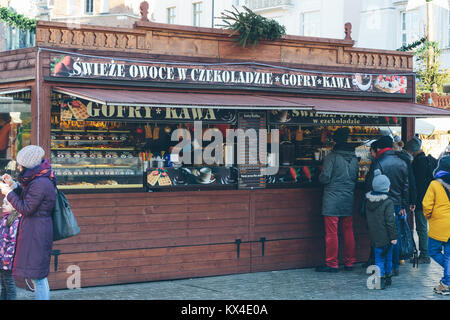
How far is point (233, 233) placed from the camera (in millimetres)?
9805

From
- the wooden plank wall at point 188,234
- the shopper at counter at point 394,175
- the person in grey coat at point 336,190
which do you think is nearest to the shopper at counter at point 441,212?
the shopper at counter at point 394,175

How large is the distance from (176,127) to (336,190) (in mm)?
2464

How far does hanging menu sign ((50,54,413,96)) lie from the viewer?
28.6 ft

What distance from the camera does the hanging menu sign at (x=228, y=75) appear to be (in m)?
8.70

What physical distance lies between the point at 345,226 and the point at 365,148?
6.10ft

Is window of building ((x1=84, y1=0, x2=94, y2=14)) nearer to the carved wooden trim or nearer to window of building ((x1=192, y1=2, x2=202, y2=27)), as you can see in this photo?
window of building ((x1=192, y1=2, x2=202, y2=27))

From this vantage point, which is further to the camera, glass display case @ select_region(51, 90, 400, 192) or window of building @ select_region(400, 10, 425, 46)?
window of building @ select_region(400, 10, 425, 46)

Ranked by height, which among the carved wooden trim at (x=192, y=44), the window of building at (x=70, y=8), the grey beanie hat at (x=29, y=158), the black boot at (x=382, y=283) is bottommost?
the black boot at (x=382, y=283)

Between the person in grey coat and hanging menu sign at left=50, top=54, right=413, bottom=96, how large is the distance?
1084mm

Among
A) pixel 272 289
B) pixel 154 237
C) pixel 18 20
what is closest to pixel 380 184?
pixel 272 289

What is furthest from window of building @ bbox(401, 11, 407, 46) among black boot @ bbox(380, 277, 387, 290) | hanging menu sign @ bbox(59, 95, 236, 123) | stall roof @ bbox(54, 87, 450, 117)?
black boot @ bbox(380, 277, 387, 290)

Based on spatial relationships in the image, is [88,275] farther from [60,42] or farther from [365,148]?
[365,148]

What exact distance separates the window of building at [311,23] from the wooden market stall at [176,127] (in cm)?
2274

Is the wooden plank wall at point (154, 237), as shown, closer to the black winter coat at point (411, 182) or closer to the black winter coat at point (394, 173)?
the black winter coat at point (394, 173)
